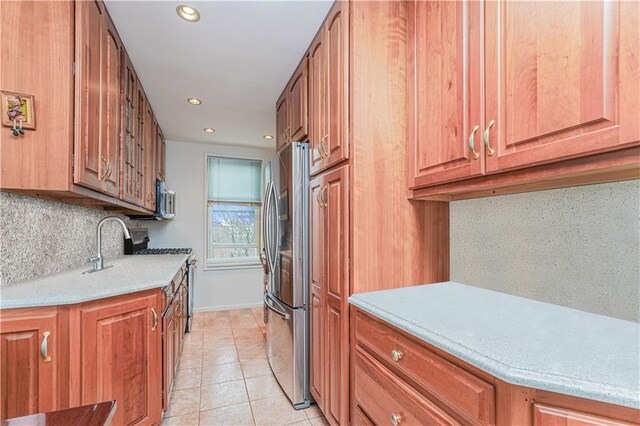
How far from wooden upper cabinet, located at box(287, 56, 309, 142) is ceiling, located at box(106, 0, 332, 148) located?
9cm

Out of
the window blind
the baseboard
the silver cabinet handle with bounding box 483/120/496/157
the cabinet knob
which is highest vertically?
the window blind

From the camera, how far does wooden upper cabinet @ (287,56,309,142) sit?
81.7 inches

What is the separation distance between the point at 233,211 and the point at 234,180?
49 cm

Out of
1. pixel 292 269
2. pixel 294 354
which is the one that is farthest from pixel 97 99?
pixel 294 354

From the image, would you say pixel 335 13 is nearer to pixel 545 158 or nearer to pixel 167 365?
pixel 545 158

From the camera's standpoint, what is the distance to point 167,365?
6.19 ft

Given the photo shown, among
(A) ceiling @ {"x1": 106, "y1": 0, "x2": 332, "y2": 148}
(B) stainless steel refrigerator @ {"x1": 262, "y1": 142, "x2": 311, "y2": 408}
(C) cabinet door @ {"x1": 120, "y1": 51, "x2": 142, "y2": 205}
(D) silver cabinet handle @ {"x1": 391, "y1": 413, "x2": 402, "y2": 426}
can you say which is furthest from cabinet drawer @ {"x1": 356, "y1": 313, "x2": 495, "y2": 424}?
(C) cabinet door @ {"x1": 120, "y1": 51, "x2": 142, "y2": 205}

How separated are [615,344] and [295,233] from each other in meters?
1.53

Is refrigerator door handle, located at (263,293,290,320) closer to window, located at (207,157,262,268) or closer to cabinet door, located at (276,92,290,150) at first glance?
cabinet door, located at (276,92,290,150)

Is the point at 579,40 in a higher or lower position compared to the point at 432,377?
higher

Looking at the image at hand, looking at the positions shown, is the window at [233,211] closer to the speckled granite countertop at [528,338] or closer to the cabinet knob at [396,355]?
the speckled granite countertop at [528,338]

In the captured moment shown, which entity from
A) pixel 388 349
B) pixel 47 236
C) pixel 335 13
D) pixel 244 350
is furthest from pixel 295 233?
pixel 244 350

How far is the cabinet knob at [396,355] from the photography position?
1.03 metres

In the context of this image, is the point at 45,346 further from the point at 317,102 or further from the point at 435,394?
the point at 317,102
